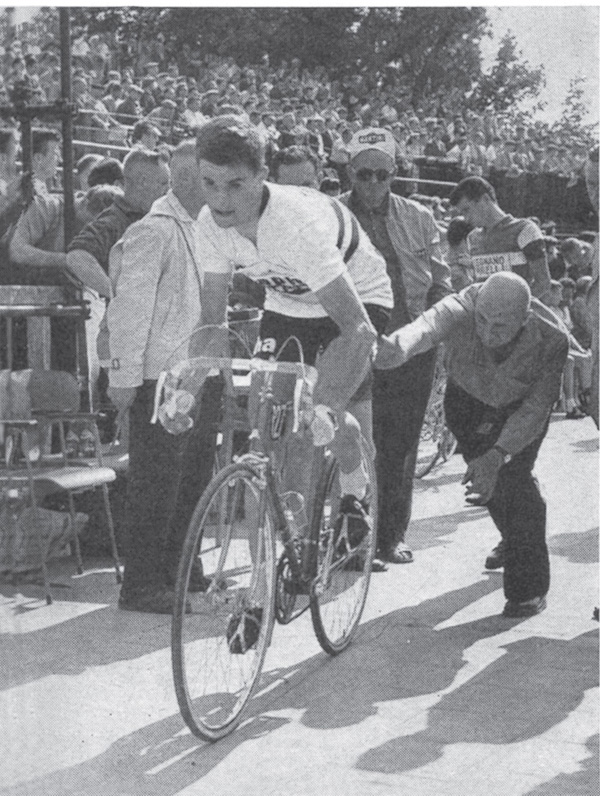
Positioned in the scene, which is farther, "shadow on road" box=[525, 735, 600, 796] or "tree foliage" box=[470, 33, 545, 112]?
"tree foliage" box=[470, 33, 545, 112]

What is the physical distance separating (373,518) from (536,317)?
1030 mm

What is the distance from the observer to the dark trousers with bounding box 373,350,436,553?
284 inches

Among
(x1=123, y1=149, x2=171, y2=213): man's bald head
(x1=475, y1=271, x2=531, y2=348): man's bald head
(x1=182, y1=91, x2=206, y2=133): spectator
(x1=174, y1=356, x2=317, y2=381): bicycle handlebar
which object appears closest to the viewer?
(x1=174, y1=356, x2=317, y2=381): bicycle handlebar

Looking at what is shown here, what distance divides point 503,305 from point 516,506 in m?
0.81

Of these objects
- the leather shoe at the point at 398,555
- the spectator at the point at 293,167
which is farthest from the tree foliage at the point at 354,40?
the leather shoe at the point at 398,555

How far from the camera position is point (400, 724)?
15.3ft

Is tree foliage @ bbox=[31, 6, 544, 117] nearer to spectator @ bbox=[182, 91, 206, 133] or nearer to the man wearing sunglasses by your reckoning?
the man wearing sunglasses

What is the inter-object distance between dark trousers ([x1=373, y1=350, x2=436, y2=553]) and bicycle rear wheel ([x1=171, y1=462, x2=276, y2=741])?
249 cm

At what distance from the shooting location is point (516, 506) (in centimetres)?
603

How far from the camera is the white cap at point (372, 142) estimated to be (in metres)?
7.13

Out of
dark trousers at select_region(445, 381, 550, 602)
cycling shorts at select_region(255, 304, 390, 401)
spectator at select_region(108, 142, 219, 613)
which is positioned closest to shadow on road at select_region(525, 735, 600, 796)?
dark trousers at select_region(445, 381, 550, 602)

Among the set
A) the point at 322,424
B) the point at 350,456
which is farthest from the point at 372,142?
the point at 322,424

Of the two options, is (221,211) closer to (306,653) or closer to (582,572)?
(306,653)

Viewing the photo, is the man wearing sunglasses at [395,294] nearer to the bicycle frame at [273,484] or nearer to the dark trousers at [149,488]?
the dark trousers at [149,488]
